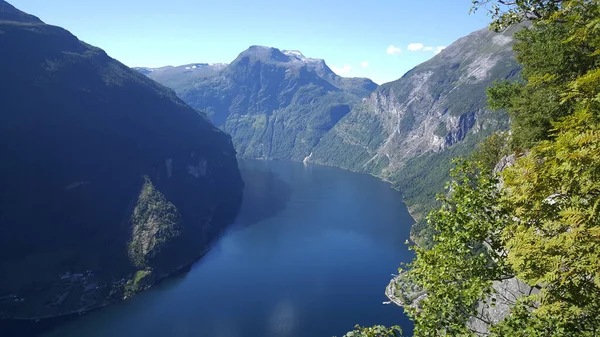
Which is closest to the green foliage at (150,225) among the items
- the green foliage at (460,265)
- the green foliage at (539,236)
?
the green foliage at (460,265)

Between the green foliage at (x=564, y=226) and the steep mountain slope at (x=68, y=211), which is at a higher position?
the green foliage at (x=564, y=226)

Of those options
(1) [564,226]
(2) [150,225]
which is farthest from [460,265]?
(2) [150,225]

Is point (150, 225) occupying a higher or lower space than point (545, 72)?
lower

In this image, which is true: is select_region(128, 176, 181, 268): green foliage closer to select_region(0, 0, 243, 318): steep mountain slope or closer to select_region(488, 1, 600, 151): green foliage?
select_region(0, 0, 243, 318): steep mountain slope

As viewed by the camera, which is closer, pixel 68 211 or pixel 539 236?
pixel 539 236

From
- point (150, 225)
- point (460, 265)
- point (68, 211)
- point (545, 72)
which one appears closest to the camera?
point (460, 265)

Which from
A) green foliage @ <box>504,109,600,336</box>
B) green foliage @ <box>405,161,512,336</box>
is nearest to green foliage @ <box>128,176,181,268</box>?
green foliage @ <box>405,161,512,336</box>

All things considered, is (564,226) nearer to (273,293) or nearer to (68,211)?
(273,293)

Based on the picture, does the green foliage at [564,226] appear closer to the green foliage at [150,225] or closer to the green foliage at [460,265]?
the green foliage at [460,265]

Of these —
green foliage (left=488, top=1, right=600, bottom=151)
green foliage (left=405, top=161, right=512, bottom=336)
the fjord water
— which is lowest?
the fjord water
